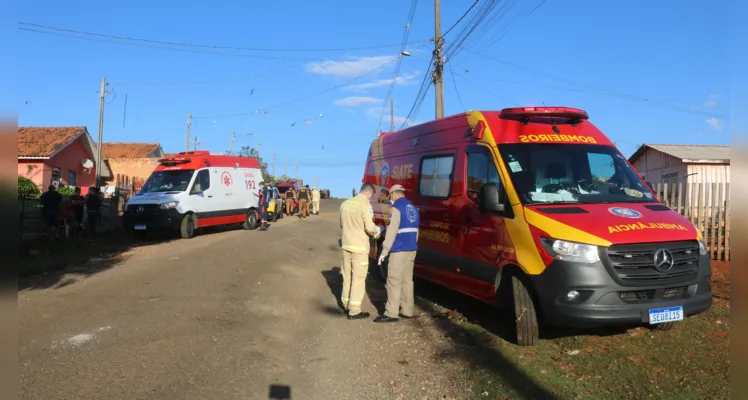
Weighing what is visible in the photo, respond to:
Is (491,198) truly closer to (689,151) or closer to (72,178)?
(689,151)

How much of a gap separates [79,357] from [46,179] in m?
28.4

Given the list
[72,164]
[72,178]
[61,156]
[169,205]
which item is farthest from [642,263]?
[72,178]

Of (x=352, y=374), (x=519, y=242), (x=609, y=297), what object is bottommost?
(x=352, y=374)

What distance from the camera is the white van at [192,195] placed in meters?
15.8

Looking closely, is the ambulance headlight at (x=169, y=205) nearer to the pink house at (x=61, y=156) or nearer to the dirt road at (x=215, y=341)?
the dirt road at (x=215, y=341)

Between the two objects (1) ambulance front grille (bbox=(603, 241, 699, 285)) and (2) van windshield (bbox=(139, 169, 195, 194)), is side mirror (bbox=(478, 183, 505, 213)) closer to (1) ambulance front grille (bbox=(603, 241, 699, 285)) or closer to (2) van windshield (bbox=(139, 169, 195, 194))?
(1) ambulance front grille (bbox=(603, 241, 699, 285))

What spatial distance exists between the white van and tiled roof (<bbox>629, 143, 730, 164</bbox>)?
64.4ft

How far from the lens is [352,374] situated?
5.40 m

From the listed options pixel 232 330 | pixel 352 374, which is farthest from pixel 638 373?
pixel 232 330

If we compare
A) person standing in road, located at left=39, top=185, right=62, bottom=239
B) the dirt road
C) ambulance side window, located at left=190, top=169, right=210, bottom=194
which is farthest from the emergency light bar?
person standing in road, located at left=39, top=185, right=62, bottom=239

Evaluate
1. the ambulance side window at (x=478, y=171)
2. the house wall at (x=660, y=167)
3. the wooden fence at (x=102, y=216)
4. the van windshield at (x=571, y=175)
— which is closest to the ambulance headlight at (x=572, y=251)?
the van windshield at (x=571, y=175)

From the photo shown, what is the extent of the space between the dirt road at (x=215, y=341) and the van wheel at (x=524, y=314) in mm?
821

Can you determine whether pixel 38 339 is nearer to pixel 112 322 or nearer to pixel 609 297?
pixel 112 322

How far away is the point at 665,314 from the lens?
17.1 ft
